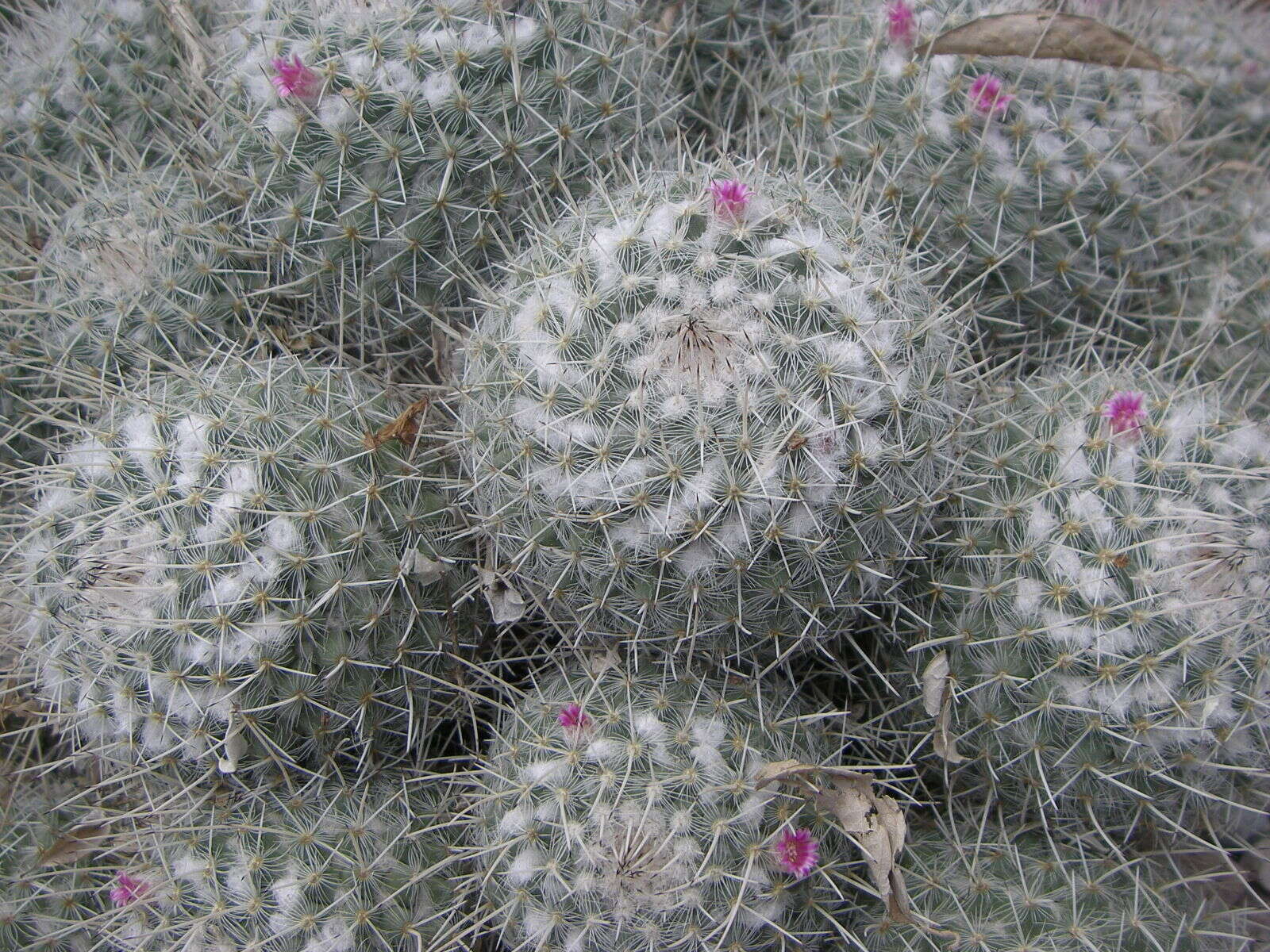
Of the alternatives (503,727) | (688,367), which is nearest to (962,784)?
(503,727)

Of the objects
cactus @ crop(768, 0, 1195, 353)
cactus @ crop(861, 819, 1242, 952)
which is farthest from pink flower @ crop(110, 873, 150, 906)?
cactus @ crop(768, 0, 1195, 353)

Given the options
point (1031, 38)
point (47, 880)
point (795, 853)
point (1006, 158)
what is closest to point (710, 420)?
point (795, 853)

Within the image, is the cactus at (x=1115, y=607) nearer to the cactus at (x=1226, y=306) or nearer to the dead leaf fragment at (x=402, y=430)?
the cactus at (x=1226, y=306)

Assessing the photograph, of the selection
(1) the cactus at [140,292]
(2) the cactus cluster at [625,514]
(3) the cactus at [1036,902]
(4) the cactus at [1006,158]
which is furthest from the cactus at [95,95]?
(3) the cactus at [1036,902]

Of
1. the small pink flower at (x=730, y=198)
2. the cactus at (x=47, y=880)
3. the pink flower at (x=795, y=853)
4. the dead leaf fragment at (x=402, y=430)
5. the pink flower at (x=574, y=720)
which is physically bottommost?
the cactus at (x=47, y=880)

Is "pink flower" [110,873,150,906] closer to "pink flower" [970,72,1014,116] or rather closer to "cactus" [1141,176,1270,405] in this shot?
"pink flower" [970,72,1014,116]

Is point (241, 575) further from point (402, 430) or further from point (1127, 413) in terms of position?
point (1127, 413)
